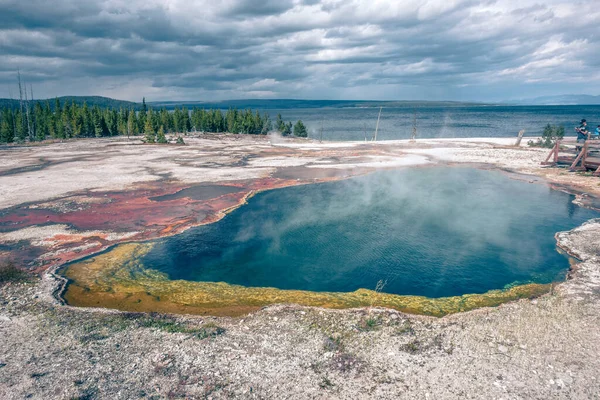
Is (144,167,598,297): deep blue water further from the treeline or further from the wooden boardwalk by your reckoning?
the treeline

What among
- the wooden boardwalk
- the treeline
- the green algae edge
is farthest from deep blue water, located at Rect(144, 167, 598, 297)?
the treeline

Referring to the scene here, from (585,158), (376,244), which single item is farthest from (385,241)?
(585,158)

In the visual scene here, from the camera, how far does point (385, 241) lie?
2120 centimetres

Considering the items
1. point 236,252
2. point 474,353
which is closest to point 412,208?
point 236,252

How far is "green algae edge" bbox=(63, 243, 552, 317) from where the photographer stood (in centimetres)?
1430

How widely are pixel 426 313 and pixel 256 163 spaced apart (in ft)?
122

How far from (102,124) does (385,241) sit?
102 metres

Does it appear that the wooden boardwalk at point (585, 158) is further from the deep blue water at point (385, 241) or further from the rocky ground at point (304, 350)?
the rocky ground at point (304, 350)

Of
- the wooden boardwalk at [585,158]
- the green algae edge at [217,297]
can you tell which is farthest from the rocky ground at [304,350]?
the wooden boardwalk at [585,158]

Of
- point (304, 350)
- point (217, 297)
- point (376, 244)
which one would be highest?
point (376, 244)

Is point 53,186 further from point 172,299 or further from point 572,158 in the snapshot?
point 572,158

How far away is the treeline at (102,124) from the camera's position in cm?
9238

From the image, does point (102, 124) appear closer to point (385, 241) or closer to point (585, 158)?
point (385, 241)

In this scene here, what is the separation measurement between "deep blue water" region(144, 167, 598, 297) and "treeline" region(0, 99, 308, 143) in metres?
72.1
